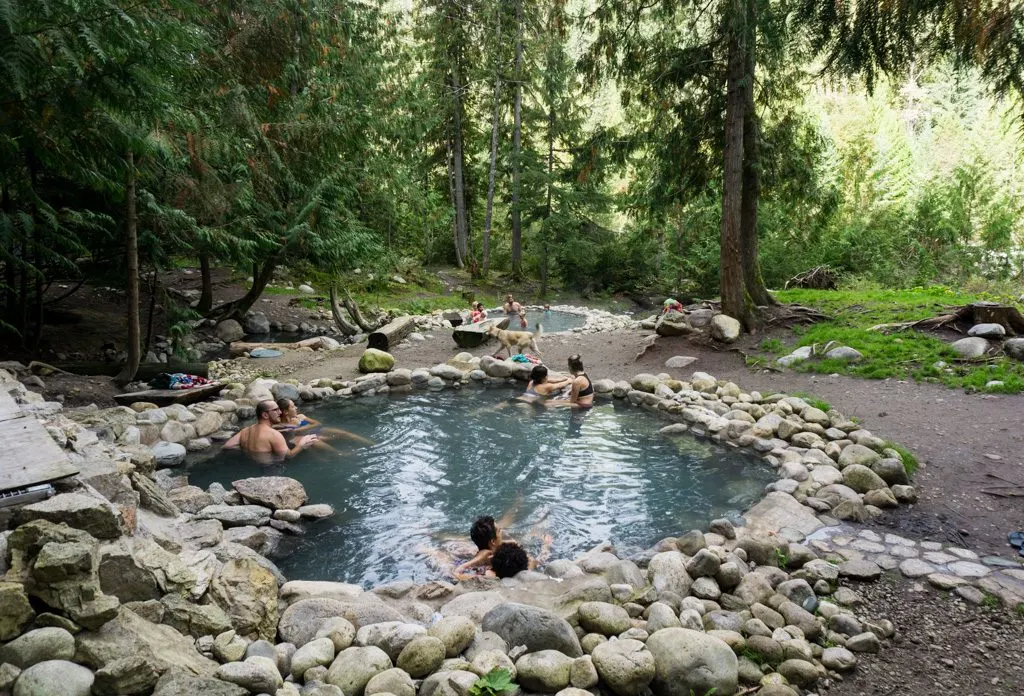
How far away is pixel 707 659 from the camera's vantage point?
3.27 meters

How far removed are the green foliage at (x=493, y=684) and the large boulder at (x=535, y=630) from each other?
1.19ft

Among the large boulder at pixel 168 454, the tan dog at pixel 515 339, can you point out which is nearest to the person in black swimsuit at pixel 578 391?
the tan dog at pixel 515 339

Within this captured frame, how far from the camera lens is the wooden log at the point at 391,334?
1228 centimetres

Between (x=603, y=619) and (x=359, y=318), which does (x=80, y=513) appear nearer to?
(x=603, y=619)

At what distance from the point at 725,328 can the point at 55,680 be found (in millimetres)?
10659

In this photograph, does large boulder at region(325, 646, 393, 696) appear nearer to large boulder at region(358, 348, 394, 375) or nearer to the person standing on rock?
large boulder at region(358, 348, 394, 375)

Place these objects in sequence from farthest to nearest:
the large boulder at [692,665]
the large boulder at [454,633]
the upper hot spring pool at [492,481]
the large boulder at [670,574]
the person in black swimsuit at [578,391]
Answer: the person in black swimsuit at [578,391], the upper hot spring pool at [492,481], the large boulder at [670,574], the large boulder at [454,633], the large boulder at [692,665]

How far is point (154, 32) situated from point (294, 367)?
6.93 meters

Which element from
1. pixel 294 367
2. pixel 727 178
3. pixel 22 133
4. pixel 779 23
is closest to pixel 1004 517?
pixel 779 23

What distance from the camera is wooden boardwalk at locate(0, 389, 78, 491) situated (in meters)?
3.22

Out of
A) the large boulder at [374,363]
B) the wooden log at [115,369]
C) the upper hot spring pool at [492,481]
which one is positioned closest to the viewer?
the upper hot spring pool at [492,481]

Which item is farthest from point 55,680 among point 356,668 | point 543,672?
point 543,672

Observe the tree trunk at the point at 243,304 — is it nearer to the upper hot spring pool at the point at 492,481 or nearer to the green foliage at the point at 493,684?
the upper hot spring pool at the point at 492,481

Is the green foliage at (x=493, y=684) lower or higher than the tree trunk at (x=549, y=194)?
lower
